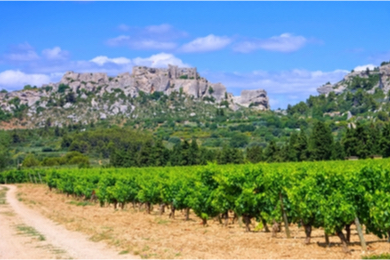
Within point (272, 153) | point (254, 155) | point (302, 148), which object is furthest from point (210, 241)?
point (254, 155)

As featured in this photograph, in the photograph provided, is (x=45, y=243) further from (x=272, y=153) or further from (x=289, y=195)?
(x=272, y=153)

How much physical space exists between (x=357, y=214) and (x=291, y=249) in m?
1.94

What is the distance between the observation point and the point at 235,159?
8262cm

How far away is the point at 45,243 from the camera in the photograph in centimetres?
1845

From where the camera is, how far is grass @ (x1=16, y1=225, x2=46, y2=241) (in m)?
20.1

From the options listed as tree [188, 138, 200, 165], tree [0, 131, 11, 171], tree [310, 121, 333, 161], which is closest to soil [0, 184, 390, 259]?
tree [310, 121, 333, 161]

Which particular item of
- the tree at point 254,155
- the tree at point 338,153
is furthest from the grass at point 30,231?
the tree at point 254,155

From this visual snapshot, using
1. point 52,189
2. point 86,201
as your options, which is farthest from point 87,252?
point 52,189

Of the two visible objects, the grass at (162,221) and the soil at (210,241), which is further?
the grass at (162,221)

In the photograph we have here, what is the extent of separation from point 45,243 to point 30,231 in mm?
4092

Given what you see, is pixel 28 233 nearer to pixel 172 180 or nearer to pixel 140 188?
pixel 172 180

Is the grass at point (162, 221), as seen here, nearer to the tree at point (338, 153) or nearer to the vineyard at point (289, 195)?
the vineyard at point (289, 195)

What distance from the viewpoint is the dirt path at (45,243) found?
15930 mm

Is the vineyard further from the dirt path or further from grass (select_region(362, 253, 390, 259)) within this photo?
the dirt path
